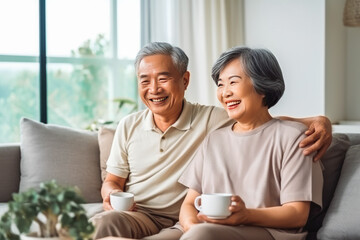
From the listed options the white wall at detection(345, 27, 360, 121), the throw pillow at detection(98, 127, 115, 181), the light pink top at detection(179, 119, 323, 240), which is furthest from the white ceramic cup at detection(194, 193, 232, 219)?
the white wall at detection(345, 27, 360, 121)

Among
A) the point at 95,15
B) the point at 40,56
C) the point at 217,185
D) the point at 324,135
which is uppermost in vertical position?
the point at 95,15

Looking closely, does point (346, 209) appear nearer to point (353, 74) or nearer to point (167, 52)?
point (167, 52)

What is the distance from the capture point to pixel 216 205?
1.88 metres

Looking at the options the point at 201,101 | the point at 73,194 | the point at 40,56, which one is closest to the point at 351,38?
the point at 201,101

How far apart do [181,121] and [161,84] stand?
0.18 meters

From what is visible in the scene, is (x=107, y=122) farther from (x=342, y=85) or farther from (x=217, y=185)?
(x=217, y=185)

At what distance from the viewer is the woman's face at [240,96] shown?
87.0 inches

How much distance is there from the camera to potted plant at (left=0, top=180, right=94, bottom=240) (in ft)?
4.64

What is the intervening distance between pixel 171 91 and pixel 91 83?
8.19 ft

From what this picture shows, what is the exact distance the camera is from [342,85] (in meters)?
4.64

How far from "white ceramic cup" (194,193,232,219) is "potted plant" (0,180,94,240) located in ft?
1.73

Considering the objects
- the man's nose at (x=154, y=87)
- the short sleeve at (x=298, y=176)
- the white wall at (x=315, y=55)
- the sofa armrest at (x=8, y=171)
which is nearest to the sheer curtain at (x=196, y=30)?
the white wall at (x=315, y=55)

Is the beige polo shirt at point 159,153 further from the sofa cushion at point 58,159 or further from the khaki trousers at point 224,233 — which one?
the khaki trousers at point 224,233

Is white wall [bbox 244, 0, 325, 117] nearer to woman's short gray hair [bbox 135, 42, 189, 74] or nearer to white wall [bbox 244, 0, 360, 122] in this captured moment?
white wall [bbox 244, 0, 360, 122]
